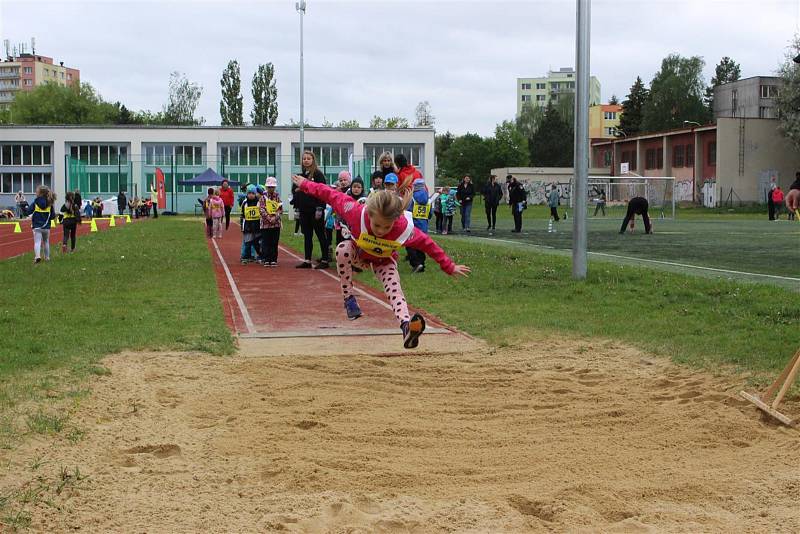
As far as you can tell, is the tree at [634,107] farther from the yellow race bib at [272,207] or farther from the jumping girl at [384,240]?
the jumping girl at [384,240]

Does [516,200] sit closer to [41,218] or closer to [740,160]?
[41,218]

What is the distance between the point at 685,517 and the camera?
4719 mm

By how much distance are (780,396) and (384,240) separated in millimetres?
3532

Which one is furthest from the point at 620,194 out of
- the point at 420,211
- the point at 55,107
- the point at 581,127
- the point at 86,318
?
the point at 55,107

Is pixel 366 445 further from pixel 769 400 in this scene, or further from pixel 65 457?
pixel 769 400

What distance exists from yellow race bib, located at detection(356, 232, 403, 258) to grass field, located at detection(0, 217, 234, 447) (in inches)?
79.0

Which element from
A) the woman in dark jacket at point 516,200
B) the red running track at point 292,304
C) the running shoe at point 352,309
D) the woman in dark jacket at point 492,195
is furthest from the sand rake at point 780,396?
the woman in dark jacket at point 492,195

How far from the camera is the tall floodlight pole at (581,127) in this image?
587 inches

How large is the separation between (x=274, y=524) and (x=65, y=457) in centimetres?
172

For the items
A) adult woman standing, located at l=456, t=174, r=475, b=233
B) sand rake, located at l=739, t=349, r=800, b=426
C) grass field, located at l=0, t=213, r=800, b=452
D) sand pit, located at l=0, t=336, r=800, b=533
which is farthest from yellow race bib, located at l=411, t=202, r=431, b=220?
adult woman standing, located at l=456, t=174, r=475, b=233

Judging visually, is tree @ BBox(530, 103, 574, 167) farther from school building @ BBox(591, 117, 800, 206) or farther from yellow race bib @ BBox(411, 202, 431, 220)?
yellow race bib @ BBox(411, 202, 431, 220)

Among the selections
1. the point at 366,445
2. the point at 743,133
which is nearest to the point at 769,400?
the point at 366,445

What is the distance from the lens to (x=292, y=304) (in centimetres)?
1300

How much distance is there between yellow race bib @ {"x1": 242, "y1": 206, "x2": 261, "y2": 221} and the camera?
19.3 meters
